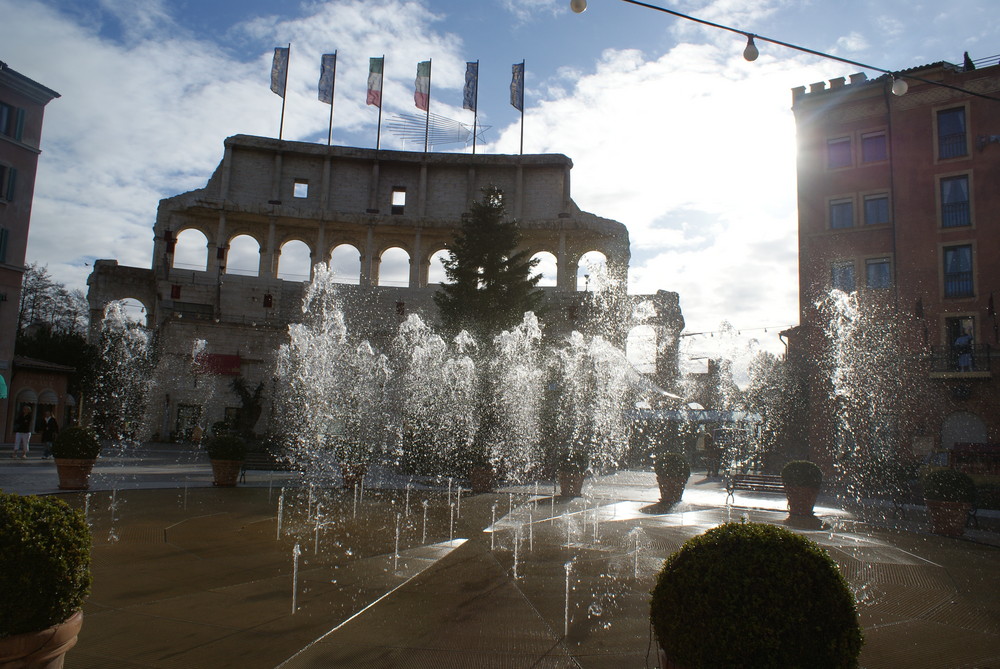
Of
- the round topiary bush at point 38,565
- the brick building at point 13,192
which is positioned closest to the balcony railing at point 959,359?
the round topiary bush at point 38,565

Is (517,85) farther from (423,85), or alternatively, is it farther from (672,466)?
(672,466)

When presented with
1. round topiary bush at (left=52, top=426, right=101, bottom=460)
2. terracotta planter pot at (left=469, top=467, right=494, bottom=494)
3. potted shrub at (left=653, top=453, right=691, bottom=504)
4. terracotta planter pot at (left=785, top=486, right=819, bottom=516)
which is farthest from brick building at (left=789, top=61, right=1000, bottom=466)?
round topiary bush at (left=52, top=426, right=101, bottom=460)

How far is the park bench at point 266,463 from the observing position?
2136cm

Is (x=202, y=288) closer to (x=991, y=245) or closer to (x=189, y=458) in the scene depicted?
(x=189, y=458)

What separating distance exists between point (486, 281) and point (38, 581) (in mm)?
24142

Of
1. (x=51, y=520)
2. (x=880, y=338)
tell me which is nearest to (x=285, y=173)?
(x=880, y=338)

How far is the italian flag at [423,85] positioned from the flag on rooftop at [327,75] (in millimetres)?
5813

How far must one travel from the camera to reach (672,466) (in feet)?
47.8

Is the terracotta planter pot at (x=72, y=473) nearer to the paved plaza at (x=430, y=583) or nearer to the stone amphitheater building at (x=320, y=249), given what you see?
the paved plaza at (x=430, y=583)

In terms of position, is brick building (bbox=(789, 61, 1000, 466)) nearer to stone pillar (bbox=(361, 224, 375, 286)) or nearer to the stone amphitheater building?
the stone amphitheater building

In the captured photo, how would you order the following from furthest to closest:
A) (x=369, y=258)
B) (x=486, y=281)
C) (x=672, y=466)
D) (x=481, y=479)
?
(x=369, y=258) < (x=486, y=281) < (x=481, y=479) < (x=672, y=466)

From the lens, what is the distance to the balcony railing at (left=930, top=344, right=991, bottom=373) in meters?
23.8

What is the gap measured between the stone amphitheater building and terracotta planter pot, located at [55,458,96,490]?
23.9 meters

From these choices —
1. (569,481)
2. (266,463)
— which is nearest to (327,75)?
(266,463)
